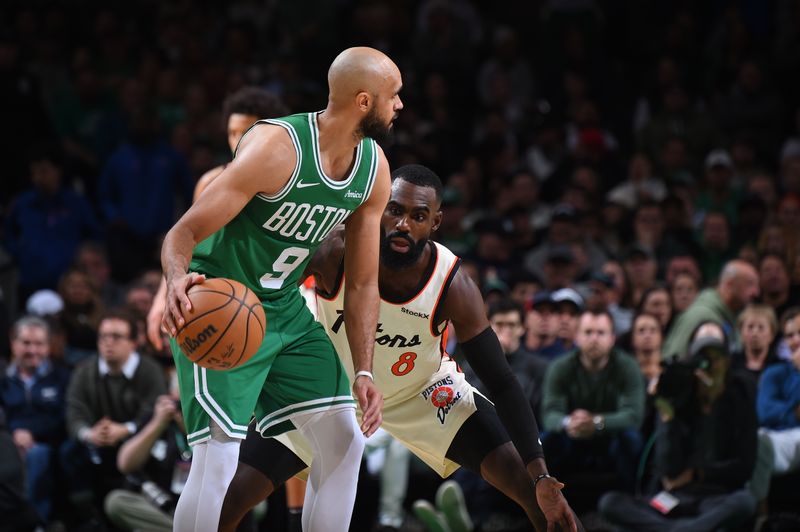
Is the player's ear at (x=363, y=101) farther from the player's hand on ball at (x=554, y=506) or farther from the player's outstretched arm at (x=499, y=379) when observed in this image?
the player's hand on ball at (x=554, y=506)

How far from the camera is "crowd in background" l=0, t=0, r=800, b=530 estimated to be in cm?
748

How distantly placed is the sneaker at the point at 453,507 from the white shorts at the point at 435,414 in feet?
6.14

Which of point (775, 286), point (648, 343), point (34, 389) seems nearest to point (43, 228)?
point (34, 389)

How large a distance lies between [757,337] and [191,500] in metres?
4.77

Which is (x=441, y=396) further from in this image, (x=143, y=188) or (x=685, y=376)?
(x=143, y=188)

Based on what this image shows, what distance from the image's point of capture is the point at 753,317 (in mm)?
7758

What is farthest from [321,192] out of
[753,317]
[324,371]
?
[753,317]

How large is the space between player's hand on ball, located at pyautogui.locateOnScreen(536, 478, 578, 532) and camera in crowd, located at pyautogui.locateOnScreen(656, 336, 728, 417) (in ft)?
8.19

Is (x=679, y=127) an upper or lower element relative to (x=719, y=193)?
upper

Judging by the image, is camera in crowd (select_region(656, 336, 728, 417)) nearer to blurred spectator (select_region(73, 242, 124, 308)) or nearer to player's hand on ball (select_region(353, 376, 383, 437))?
player's hand on ball (select_region(353, 376, 383, 437))

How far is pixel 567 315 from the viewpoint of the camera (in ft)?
27.3

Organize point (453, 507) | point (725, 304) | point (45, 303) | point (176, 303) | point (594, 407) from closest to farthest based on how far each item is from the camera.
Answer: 1. point (176, 303)
2. point (453, 507)
3. point (594, 407)
4. point (725, 304)
5. point (45, 303)

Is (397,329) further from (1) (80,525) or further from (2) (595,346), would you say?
(1) (80,525)

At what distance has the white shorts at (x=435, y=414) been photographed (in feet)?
16.4
